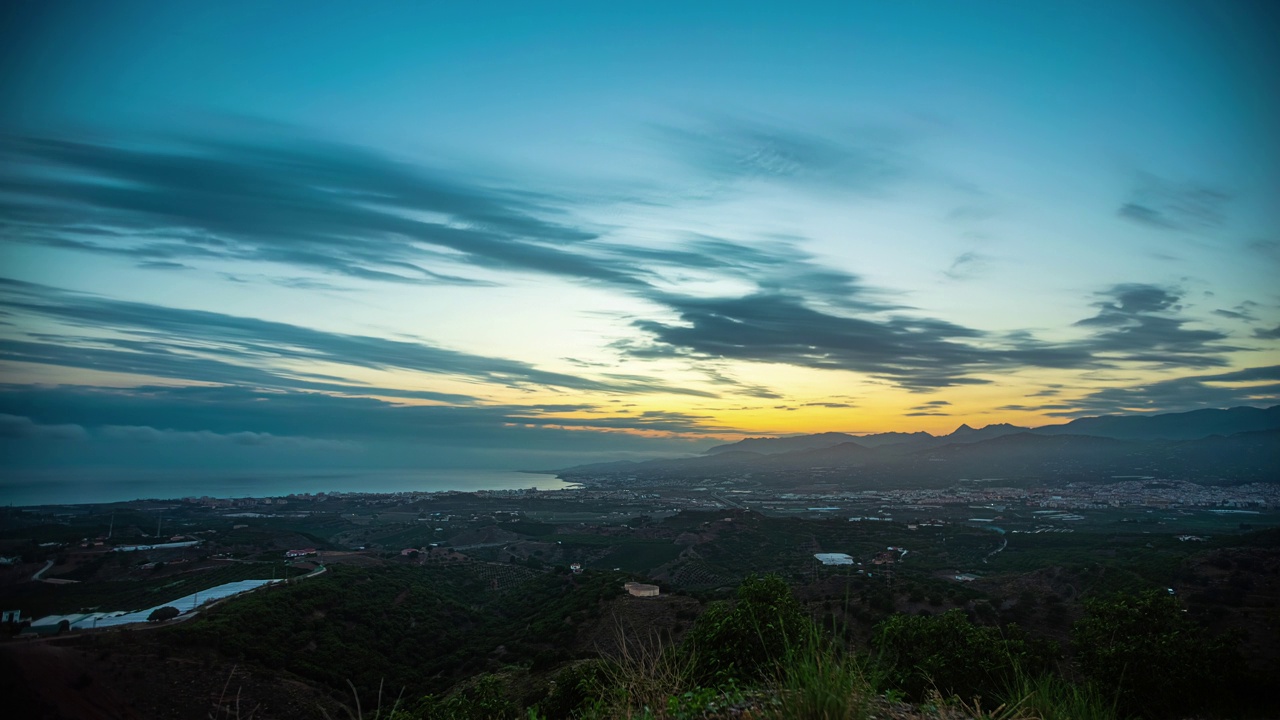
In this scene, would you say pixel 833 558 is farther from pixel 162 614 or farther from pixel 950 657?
pixel 162 614

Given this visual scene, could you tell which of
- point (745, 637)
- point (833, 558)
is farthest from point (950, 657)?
point (833, 558)

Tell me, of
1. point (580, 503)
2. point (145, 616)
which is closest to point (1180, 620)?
point (145, 616)

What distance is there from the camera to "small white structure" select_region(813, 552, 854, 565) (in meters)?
57.1

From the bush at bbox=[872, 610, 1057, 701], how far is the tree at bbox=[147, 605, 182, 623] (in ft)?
103

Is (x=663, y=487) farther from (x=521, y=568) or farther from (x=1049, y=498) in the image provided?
(x=521, y=568)

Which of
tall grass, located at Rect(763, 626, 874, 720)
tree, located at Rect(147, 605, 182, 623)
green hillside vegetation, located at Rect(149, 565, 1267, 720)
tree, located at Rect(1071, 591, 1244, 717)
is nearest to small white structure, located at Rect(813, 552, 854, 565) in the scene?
→ green hillside vegetation, located at Rect(149, 565, 1267, 720)

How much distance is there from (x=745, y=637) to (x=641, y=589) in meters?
27.5

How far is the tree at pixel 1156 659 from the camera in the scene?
15.3 m

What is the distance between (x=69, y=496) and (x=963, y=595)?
467ft

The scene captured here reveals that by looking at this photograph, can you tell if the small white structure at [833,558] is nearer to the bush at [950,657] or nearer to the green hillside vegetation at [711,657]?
the green hillside vegetation at [711,657]

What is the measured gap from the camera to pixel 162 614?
90.2 ft

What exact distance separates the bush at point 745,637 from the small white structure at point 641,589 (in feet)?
75.2

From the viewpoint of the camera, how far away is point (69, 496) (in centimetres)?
10431

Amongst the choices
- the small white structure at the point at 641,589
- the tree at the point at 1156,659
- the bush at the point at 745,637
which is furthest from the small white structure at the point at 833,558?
the bush at the point at 745,637
